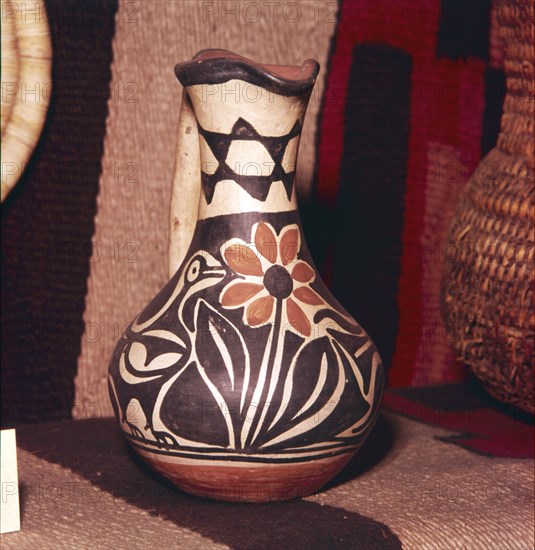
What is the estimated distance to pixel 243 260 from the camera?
0.75 m

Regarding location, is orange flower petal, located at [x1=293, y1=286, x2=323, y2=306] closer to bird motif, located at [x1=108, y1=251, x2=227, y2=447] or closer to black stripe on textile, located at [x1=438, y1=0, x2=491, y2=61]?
bird motif, located at [x1=108, y1=251, x2=227, y2=447]

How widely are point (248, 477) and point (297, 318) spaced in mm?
138

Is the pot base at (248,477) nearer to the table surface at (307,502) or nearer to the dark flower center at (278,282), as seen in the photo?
the table surface at (307,502)

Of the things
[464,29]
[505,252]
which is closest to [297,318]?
[505,252]

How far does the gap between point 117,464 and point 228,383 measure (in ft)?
0.74

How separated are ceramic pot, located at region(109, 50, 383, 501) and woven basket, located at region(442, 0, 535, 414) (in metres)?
0.23

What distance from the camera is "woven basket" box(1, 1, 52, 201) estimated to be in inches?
36.0

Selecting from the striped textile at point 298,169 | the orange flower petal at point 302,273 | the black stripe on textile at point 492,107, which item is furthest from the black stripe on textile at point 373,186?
the orange flower petal at point 302,273

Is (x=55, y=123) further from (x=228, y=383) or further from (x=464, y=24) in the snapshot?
(x=464, y=24)

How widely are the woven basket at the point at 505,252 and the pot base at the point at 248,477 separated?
286 mm

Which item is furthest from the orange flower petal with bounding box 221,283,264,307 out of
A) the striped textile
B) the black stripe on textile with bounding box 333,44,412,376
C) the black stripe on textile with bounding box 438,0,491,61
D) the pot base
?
the black stripe on textile with bounding box 438,0,491,61

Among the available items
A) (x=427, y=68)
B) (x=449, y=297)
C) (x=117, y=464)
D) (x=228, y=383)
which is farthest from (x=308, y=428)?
(x=427, y=68)

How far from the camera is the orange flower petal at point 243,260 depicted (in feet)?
2.45

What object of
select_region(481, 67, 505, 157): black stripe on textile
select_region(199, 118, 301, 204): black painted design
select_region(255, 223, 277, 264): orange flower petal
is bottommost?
select_region(255, 223, 277, 264): orange flower petal
